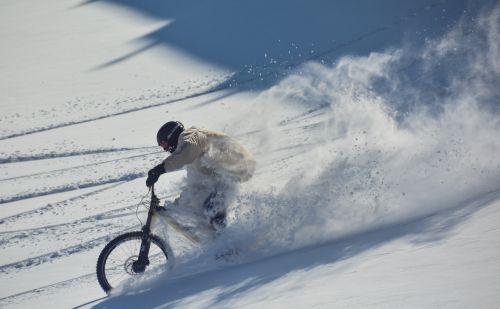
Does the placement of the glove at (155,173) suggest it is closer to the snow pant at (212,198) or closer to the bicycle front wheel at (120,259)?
the snow pant at (212,198)

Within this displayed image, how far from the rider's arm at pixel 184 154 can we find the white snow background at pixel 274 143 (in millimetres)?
747

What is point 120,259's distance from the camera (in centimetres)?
696

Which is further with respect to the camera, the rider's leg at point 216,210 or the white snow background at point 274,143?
the rider's leg at point 216,210

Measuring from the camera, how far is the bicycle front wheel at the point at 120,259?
6.89m

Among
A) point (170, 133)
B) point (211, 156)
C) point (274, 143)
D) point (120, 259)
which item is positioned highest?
point (274, 143)

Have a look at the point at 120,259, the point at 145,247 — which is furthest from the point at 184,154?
the point at 120,259

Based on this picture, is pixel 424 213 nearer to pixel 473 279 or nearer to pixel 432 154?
pixel 432 154

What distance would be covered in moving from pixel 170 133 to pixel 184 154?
305 millimetres

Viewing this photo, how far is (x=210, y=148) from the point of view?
6992 mm

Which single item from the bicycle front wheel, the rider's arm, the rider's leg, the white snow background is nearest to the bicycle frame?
the bicycle front wheel

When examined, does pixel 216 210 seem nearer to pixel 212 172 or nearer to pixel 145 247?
pixel 212 172

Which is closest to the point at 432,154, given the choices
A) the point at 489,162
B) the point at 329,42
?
the point at 489,162

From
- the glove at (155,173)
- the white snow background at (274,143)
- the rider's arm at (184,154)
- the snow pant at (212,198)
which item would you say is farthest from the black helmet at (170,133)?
the white snow background at (274,143)

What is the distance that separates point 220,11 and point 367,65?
5.65 m
